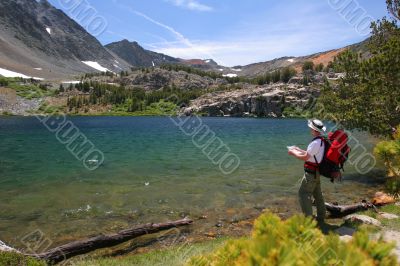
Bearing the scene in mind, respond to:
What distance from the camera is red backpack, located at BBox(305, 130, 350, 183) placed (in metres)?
10.7

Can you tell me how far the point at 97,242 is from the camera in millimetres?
13594

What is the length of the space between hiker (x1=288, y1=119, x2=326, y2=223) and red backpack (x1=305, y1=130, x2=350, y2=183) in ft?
0.52

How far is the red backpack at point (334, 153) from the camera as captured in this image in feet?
35.2

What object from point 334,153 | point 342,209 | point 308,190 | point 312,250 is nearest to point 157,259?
point 308,190

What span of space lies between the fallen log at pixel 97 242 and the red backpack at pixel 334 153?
24.7 feet

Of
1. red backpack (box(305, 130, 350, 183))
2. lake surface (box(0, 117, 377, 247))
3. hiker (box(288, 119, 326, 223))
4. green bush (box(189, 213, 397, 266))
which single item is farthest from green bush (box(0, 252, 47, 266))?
red backpack (box(305, 130, 350, 183))

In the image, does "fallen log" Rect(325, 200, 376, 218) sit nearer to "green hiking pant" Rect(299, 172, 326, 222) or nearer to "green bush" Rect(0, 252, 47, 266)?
"green hiking pant" Rect(299, 172, 326, 222)

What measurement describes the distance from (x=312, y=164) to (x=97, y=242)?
8372mm

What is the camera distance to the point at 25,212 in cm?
1861

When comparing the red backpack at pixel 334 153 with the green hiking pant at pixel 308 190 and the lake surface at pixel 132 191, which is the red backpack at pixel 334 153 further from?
the lake surface at pixel 132 191

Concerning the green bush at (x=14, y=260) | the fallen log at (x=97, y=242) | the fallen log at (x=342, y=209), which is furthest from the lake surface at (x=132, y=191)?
the green bush at (x=14, y=260)

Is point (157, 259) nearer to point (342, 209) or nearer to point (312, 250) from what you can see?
point (312, 250)

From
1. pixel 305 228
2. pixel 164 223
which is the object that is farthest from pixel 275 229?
pixel 164 223

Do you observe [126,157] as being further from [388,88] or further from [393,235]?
[393,235]
